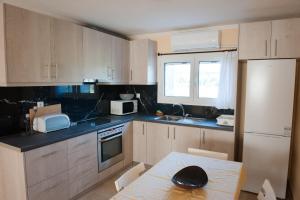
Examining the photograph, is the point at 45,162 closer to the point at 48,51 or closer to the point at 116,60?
the point at 48,51

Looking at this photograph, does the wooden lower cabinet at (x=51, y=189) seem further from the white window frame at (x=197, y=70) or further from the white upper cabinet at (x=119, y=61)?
the white window frame at (x=197, y=70)

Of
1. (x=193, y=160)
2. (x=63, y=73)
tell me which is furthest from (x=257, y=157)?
(x=63, y=73)

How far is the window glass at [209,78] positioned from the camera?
3.23m

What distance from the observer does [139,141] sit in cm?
345

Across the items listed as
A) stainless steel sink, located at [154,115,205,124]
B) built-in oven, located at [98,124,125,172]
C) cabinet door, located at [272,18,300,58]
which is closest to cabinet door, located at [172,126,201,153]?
stainless steel sink, located at [154,115,205,124]

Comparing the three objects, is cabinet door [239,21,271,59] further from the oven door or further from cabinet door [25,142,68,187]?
cabinet door [25,142,68,187]

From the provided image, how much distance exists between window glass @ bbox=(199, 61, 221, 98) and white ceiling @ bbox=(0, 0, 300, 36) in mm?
614

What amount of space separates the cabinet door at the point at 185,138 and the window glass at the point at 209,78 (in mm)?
663

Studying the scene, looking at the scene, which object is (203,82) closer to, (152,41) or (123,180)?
(152,41)

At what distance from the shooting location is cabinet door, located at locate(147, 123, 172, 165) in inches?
127

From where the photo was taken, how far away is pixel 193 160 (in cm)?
205

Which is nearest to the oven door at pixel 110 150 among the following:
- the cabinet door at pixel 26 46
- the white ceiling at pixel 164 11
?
the cabinet door at pixel 26 46

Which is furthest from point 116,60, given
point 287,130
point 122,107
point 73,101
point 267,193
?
point 267,193

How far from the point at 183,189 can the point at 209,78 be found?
2.15m
